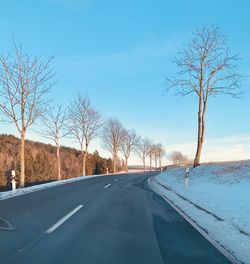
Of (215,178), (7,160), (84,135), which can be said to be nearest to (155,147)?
(7,160)

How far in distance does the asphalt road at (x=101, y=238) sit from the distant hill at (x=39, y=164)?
125 feet

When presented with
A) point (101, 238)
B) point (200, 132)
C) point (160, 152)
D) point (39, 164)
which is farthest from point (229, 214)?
point (160, 152)

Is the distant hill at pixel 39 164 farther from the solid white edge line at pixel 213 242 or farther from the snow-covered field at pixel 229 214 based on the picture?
the solid white edge line at pixel 213 242

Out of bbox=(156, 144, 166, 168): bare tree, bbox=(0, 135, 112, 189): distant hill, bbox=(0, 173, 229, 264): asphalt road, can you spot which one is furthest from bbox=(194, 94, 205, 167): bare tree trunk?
bbox=(156, 144, 166, 168): bare tree

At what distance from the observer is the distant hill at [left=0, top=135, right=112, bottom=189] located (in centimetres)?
5916

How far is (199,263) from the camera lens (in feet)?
18.3

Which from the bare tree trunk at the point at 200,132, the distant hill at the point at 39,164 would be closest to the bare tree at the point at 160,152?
the distant hill at the point at 39,164

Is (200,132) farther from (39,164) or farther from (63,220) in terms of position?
(39,164)

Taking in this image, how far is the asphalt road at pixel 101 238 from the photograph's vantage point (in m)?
5.77

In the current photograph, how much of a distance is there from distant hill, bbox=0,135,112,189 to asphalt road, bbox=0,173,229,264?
3807cm

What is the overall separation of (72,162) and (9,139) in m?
17.8

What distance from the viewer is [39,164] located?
6228 centimetres

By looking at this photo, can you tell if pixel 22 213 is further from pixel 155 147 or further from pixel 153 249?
pixel 155 147

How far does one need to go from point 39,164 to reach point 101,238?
5693 cm
